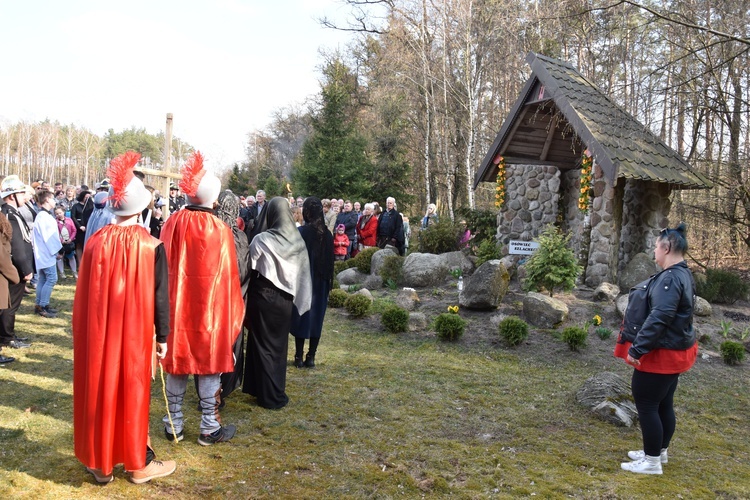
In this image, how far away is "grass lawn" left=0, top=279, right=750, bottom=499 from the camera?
12.1 ft

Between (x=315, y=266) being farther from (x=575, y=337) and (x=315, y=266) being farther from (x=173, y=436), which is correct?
(x=575, y=337)

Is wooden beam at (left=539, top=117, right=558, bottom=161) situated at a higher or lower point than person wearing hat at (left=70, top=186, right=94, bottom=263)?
higher

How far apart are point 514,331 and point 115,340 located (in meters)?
5.53

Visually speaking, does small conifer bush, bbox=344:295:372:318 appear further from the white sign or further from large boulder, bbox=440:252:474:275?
the white sign

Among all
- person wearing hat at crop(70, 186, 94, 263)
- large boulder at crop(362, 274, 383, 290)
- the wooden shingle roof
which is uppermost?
the wooden shingle roof

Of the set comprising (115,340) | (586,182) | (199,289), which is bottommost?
(115,340)

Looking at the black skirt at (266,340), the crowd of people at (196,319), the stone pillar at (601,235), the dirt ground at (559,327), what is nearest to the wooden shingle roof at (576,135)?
the stone pillar at (601,235)

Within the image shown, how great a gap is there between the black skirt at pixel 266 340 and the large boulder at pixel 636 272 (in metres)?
7.33

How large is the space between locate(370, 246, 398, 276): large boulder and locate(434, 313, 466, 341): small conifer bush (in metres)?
3.76

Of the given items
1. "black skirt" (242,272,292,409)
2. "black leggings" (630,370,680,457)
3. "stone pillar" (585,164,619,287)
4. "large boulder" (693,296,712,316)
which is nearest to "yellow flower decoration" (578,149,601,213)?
"stone pillar" (585,164,619,287)

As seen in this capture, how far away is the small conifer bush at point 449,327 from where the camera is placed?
779 cm

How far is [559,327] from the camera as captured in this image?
27.4 feet

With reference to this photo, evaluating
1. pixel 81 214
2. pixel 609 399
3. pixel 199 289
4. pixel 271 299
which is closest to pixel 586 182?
pixel 609 399

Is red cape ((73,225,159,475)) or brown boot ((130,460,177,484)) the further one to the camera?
brown boot ((130,460,177,484))
